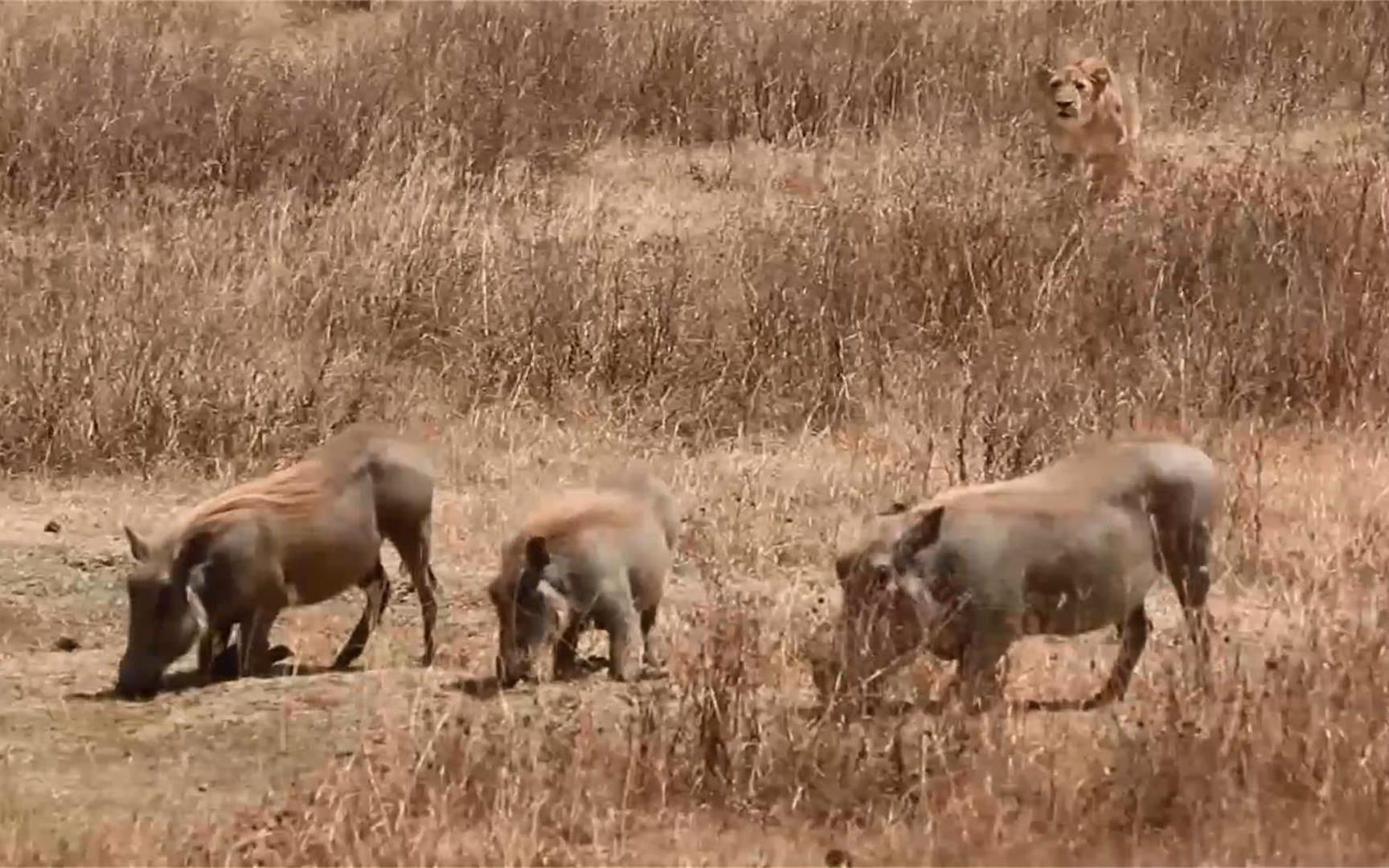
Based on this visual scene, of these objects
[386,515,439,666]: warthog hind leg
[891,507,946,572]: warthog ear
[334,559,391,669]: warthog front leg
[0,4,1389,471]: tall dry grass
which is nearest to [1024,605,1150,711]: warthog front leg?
[891,507,946,572]: warthog ear

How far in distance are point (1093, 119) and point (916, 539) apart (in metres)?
8.60

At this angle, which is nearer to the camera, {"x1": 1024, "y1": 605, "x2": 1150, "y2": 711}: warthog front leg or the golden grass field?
the golden grass field

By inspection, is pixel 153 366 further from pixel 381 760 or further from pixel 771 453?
pixel 381 760

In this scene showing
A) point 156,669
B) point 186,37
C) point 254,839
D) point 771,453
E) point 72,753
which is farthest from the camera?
point 186,37

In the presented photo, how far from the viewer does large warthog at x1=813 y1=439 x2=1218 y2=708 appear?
555 cm

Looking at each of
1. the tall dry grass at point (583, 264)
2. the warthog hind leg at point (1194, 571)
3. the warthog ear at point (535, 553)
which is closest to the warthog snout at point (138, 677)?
the warthog ear at point (535, 553)

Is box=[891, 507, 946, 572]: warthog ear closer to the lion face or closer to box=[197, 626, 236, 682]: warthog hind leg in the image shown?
box=[197, 626, 236, 682]: warthog hind leg

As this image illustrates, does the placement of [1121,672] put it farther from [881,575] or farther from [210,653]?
[210,653]

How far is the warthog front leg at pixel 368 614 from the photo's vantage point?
682 centimetres

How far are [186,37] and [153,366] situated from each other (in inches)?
298

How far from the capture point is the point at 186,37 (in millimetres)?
16297

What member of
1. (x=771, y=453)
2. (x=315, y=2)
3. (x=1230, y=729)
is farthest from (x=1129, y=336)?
(x=315, y=2)

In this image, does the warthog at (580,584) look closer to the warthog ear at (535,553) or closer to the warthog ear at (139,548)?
the warthog ear at (535,553)

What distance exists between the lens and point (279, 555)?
21.3 ft
